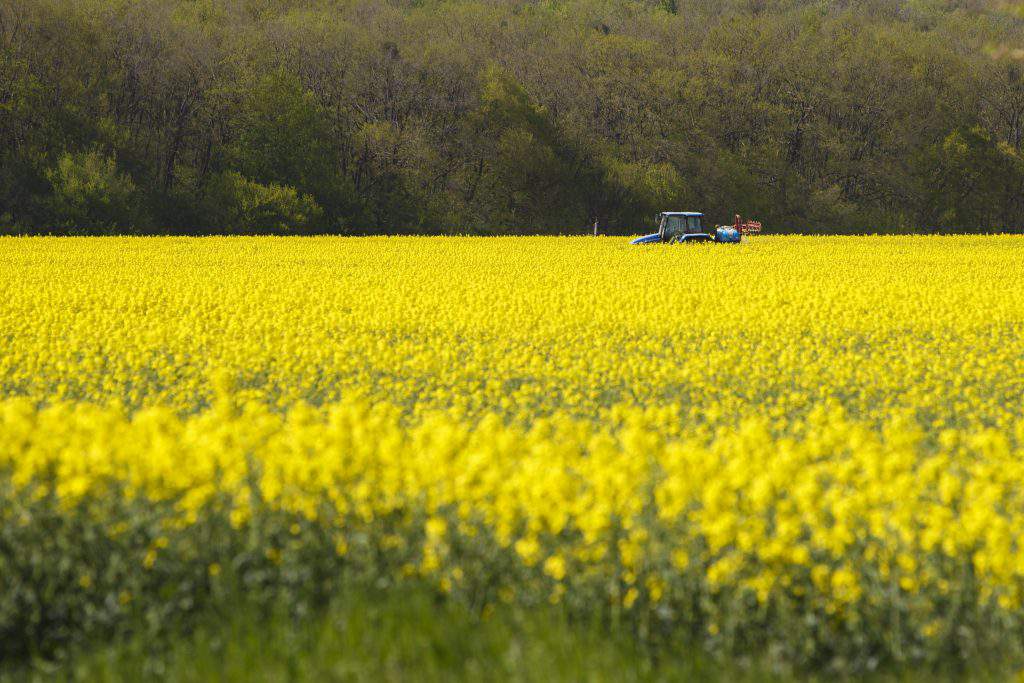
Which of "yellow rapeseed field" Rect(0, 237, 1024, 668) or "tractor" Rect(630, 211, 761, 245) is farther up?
"tractor" Rect(630, 211, 761, 245)

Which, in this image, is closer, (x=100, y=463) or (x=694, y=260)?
(x=100, y=463)

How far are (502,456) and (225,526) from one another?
1539 millimetres

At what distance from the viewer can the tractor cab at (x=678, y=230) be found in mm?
43562

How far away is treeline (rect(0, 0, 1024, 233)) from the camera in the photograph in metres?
53.5

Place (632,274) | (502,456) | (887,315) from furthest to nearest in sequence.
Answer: (632,274) → (887,315) → (502,456)

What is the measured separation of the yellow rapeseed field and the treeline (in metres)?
37.2

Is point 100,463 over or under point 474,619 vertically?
over

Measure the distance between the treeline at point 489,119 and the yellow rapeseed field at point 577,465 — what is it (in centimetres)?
3723

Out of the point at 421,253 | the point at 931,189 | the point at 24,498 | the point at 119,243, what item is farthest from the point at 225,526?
the point at 931,189

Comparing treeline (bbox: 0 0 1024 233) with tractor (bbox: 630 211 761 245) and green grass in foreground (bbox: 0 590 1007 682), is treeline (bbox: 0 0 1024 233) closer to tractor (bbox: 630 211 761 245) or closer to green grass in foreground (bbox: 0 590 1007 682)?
tractor (bbox: 630 211 761 245)

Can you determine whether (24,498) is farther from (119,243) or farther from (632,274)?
(119,243)

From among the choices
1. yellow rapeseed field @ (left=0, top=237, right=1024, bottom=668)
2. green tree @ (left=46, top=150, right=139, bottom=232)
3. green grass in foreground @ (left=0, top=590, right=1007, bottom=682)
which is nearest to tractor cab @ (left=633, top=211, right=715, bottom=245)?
green tree @ (left=46, top=150, right=139, bottom=232)

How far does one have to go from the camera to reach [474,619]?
580 cm

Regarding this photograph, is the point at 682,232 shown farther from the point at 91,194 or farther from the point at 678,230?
the point at 91,194
